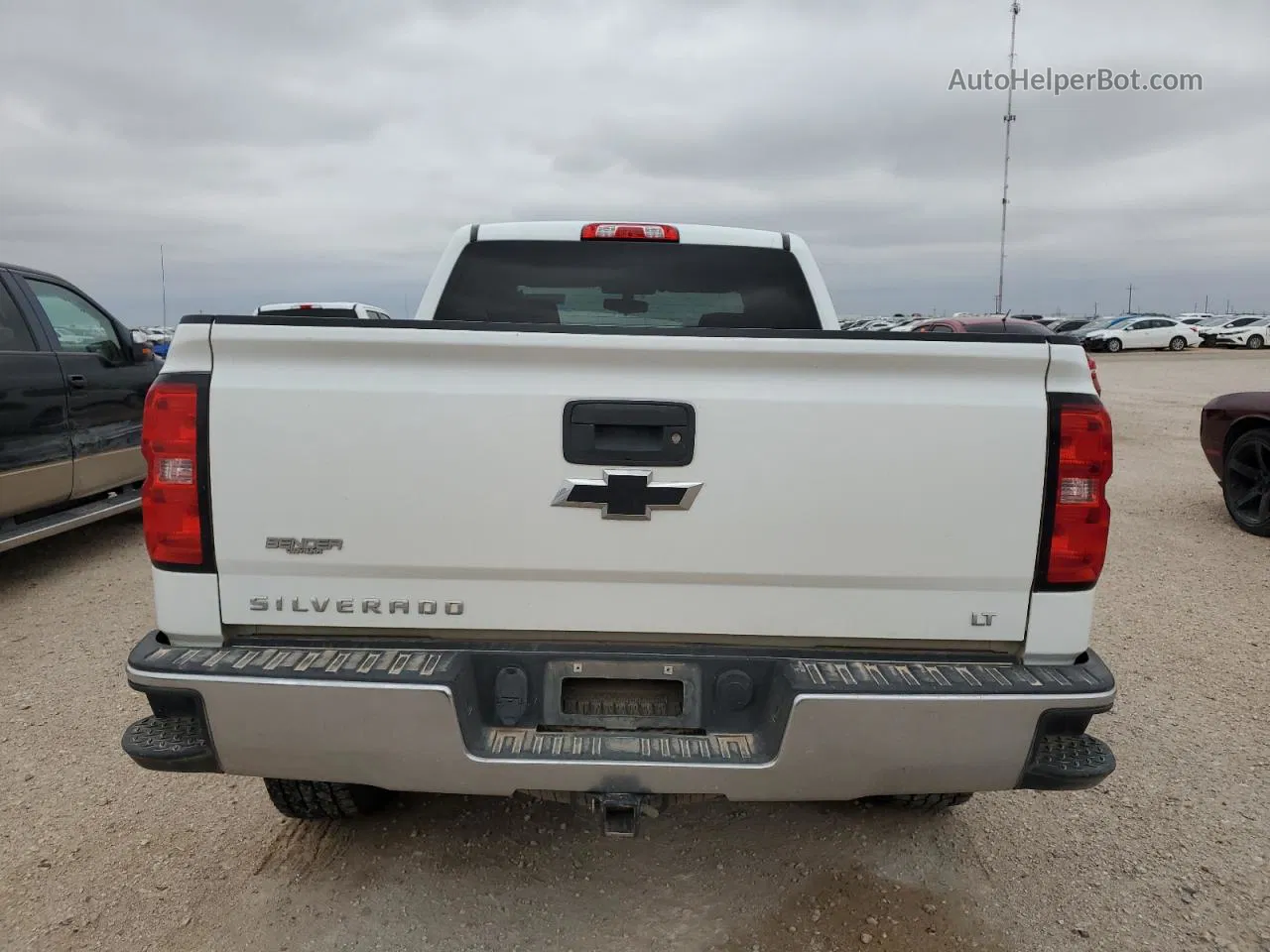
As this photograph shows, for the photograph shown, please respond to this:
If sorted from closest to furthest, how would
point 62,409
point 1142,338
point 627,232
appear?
point 627,232, point 62,409, point 1142,338

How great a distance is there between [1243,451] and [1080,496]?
640 centimetres

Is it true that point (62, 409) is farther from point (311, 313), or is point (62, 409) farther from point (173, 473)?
point (173, 473)

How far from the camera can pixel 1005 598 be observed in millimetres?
2164

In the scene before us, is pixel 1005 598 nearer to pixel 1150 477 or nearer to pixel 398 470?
pixel 398 470

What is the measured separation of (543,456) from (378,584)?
544mm

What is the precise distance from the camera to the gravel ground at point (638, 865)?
250cm

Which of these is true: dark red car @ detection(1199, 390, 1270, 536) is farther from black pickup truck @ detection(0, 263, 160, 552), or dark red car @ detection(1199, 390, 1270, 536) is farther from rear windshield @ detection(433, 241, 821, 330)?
black pickup truck @ detection(0, 263, 160, 552)

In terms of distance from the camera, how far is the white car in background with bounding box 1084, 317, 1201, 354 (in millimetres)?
38219

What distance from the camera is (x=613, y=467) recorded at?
6.92 feet

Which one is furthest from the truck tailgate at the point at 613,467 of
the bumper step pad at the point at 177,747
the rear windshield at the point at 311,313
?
the bumper step pad at the point at 177,747

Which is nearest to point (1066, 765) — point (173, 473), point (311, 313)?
point (173, 473)

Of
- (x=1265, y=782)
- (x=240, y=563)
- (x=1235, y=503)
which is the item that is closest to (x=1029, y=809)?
(x=1265, y=782)

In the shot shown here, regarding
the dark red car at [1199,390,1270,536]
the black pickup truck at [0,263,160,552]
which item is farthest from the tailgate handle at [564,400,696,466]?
the dark red car at [1199,390,1270,536]

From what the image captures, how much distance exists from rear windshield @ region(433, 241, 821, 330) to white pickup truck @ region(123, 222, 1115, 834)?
1.64 metres
